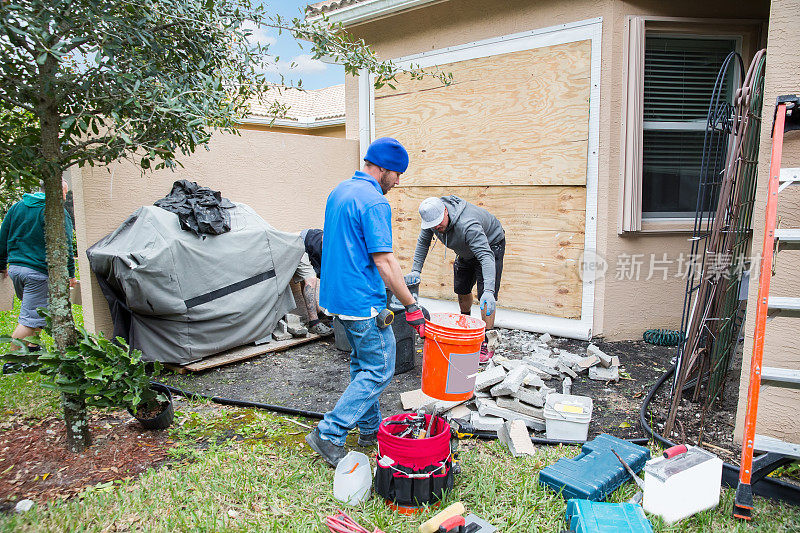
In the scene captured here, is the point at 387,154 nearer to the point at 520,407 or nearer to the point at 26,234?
the point at 520,407

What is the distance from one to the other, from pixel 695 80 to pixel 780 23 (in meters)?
2.74

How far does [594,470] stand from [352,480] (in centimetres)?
133

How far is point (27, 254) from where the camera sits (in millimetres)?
4941

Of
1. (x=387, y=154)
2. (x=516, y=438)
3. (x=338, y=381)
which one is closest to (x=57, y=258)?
(x=387, y=154)

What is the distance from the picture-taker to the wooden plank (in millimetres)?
4938

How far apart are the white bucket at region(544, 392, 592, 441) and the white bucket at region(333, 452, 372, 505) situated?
1.42 m

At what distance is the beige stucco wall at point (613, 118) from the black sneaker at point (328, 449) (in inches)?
141

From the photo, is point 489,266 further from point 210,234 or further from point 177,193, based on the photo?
point 177,193

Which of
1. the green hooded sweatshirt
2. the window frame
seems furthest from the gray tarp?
the window frame

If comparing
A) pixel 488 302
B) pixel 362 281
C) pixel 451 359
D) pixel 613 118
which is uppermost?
pixel 613 118

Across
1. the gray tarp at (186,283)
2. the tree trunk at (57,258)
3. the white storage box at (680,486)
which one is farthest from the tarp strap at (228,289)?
the white storage box at (680,486)

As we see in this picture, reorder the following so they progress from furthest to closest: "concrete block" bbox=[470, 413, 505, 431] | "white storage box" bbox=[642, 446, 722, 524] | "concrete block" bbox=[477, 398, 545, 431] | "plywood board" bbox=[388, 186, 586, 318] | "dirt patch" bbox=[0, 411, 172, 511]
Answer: "plywood board" bbox=[388, 186, 586, 318] < "concrete block" bbox=[477, 398, 545, 431] < "concrete block" bbox=[470, 413, 505, 431] < "dirt patch" bbox=[0, 411, 172, 511] < "white storage box" bbox=[642, 446, 722, 524]

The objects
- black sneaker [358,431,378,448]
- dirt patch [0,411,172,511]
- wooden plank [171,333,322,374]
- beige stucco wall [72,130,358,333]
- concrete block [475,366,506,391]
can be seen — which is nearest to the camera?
dirt patch [0,411,172,511]

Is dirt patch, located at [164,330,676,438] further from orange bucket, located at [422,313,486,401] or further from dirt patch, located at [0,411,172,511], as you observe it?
orange bucket, located at [422,313,486,401]
